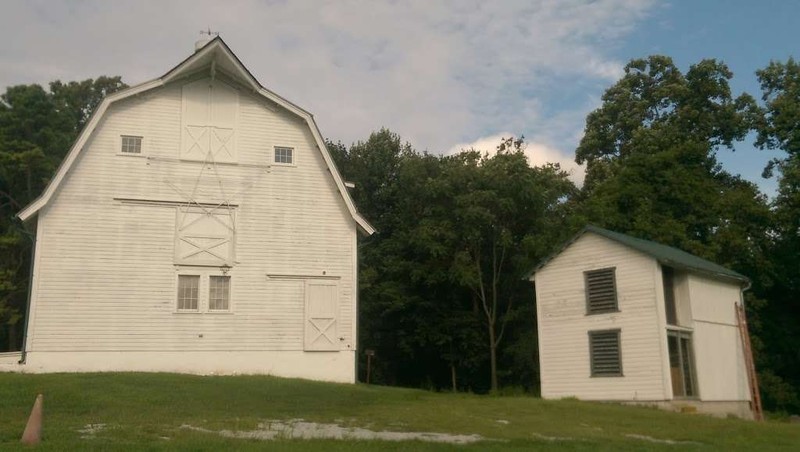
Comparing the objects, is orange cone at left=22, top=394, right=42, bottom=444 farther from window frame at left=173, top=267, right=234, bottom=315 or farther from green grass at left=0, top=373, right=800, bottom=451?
window frame at left=173, top=267, right=234, bottom=315

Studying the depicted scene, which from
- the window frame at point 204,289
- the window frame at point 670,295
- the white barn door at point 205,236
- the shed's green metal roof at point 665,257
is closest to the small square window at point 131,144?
the white barn door at point 205,236

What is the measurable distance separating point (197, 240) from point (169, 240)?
2.66 ft

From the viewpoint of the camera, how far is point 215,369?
24375mm

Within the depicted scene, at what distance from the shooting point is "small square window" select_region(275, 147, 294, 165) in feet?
86.7

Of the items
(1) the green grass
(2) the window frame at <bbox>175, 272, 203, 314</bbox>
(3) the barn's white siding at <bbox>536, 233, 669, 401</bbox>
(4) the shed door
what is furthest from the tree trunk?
(2) the window frame at <bbox>175, 272, 203, 314</bbox>

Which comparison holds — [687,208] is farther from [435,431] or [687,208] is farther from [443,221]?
[435,431]

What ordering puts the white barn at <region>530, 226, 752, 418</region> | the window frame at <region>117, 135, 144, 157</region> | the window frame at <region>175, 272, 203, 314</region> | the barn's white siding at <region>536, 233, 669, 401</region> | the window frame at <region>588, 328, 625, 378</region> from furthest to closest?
the window frame at <region>117, 135, 144, 157</region> < the window frame at <region>588, 328, 625, 378</region> < the window frame at <region>175, 272, 203, 314</region> < the white barn at <region>530, 226, 752, 418</region> < the barn's white siding at <region>536, 233, 669, 401</region>

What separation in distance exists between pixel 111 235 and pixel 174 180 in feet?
8.12

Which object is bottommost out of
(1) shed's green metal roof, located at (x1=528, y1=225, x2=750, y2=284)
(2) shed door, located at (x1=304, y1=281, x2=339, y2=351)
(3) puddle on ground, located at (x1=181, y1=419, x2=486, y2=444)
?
(3) puddle on ground, located at (x1=181, y1=419, x2=486, y2=444)

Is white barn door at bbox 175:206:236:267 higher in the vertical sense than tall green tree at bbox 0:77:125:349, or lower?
lower

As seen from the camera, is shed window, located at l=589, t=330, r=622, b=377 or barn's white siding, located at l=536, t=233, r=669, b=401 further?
shed window, located at l=589, t=330, r=622, b=377

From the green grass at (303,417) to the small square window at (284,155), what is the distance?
23.7ft

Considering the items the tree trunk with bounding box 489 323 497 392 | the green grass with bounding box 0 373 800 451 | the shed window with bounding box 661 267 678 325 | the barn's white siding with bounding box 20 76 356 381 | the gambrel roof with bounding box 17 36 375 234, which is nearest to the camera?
the green grass with bounding box 0 373 800 451

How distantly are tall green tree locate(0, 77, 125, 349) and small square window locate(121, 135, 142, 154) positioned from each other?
19.1 m
